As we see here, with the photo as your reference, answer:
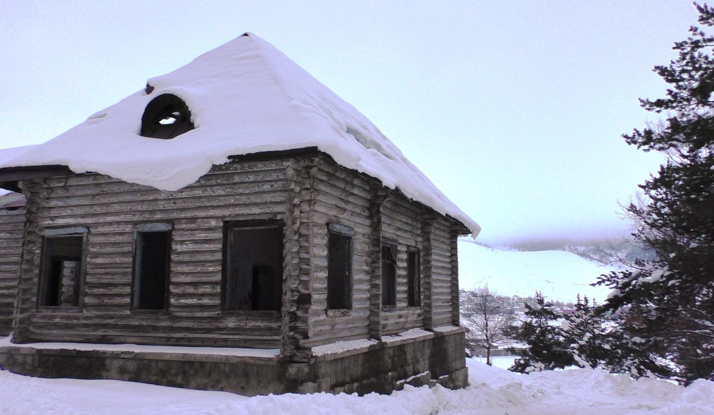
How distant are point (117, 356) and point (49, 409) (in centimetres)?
187

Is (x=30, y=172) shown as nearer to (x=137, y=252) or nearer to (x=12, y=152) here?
(x=137, y=252)

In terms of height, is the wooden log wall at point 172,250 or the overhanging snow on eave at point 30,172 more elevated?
the overhanging snow on eave at point 30,172

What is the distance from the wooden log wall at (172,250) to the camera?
8.64 metres

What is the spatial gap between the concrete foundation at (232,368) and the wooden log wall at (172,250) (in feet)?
1.59

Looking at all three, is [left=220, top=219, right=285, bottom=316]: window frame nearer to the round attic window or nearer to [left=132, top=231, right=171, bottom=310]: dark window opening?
the round attic window

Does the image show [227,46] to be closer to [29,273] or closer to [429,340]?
[29,273]

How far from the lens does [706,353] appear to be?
1622cm

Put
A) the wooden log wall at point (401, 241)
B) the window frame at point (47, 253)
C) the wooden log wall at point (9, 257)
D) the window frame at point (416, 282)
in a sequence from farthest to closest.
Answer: the window frame at point (416, 282) → the wooden log wall at point (9, 257) → the wooden log wall at point (401, 241) → the window frame at point (47, 253)

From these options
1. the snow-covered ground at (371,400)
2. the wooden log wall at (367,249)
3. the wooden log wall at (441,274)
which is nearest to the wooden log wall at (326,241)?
the wooden log wall at (367,249)

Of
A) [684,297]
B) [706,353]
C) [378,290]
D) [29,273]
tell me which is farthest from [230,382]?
[706,353]

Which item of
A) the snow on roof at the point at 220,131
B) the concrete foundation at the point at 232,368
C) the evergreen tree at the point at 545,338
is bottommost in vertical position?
the evergreen tree at the point at 545,338

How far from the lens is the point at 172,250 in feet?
30.2

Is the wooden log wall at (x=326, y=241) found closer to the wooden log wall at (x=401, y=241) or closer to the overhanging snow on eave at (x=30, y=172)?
the wooden log wall at (x=401, y=241)

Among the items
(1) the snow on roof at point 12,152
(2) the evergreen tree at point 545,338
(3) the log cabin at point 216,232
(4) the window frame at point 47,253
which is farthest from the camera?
(2) the evergreen tree at point 545,338
